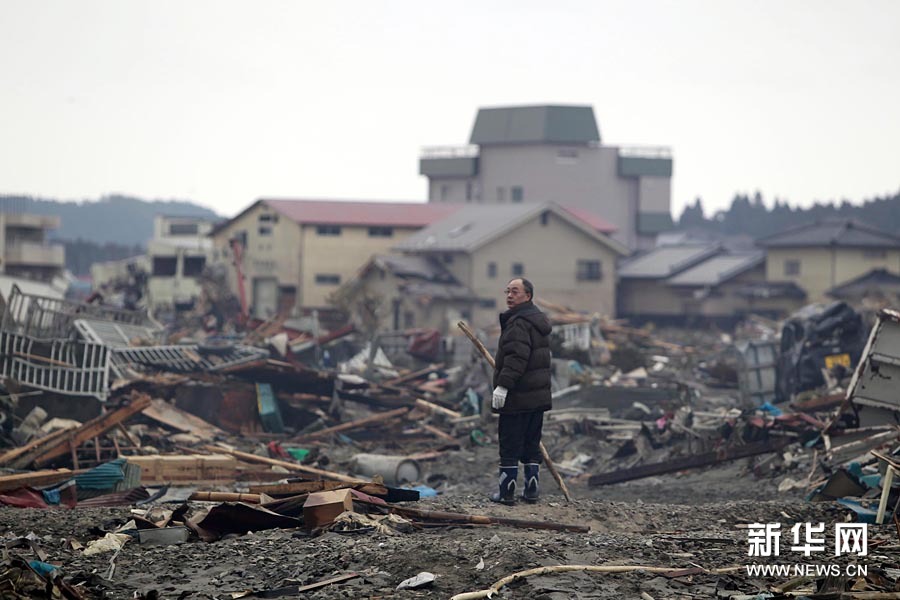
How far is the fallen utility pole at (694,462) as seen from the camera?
1357cm

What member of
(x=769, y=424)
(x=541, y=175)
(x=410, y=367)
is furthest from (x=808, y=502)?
(x=541, y=175)

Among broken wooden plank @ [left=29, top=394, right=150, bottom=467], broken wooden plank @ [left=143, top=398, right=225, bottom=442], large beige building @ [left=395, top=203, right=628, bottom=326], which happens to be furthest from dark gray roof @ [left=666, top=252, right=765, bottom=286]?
broken wooden plank @ [left=29, top=394, right=150, bottom=467]

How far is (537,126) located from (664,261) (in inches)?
692

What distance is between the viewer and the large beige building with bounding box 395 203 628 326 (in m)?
45.1

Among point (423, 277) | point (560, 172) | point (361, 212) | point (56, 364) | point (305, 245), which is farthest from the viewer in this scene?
point (560, 172)

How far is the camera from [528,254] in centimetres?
4650

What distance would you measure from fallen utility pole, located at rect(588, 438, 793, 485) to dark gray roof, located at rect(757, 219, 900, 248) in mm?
36783

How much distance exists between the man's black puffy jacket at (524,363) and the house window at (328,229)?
40.9m

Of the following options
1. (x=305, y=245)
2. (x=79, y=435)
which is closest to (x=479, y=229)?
(x=305, y=245)

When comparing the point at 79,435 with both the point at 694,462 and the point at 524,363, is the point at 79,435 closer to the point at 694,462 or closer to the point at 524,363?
the point at 524,363

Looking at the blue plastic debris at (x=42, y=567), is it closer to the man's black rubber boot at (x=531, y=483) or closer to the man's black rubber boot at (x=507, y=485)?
the man's black rubber boot at (x=507, y=485)

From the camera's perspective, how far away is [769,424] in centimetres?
1435

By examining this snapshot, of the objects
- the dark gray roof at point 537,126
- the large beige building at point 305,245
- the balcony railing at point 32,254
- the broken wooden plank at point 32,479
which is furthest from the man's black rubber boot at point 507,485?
the dark gray roof at point 537,126

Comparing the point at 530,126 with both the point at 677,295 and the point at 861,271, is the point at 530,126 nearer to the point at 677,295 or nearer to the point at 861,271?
the point at 677,295
